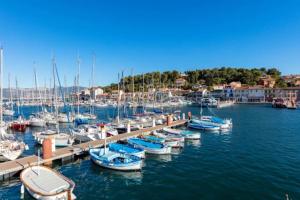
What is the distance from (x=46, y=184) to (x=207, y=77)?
172 metres

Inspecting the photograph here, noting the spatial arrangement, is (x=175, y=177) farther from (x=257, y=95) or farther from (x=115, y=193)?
(x=257, y=95)

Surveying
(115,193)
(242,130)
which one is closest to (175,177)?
(115,193)

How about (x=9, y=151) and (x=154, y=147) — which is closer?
(x=9, y=151)

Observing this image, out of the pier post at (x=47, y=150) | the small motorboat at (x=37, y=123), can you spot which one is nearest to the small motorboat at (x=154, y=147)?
the pier post at (x=47, y=150)

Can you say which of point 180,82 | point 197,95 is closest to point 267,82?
point 197,95

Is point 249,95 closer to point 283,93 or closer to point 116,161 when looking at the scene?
point 283,93

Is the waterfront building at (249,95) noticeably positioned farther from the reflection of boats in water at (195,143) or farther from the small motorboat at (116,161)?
the small motorboat at (116,161)

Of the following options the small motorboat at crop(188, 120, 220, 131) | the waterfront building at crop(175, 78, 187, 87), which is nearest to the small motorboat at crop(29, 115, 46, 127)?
the small motorboat at crop(188, 120, 220, 131)

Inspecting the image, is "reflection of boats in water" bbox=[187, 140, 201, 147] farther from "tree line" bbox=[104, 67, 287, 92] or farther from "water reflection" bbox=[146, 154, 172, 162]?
"tree line" bbox=[104, 67, 287, 92]

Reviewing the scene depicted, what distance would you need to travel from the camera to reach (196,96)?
151375 mm

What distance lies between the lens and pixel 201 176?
22547 millimetres

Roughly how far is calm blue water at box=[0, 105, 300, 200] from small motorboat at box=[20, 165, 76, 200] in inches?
52.7

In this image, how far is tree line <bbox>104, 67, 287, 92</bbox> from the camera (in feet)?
537

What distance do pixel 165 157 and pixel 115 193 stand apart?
10.7 m
